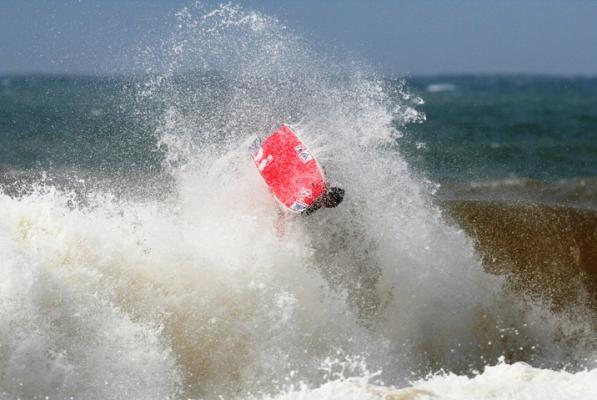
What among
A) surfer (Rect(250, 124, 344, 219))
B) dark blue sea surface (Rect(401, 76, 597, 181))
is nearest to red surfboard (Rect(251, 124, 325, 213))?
surfer (Rect(250, 124, 344, 219))

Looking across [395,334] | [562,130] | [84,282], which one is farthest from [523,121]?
[84,282]

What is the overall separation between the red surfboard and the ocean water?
1.20 ft

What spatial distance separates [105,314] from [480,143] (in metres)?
17.2

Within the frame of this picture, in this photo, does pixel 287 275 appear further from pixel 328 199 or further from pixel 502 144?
pixel 502 144

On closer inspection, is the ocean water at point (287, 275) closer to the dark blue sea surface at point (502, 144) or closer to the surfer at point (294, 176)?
the surfer at point (294, 176)

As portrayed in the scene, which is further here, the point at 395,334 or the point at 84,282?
the point at 395,334

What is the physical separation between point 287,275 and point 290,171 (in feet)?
3.44

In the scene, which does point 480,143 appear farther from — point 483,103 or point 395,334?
point 483,103

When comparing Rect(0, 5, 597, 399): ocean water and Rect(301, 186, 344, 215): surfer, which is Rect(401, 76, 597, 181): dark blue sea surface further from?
Rect(301, 186, 344, 215): surfer

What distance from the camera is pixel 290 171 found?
8.06 meters

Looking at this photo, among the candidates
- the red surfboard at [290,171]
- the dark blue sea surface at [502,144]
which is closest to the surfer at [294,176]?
the red surfboard at [290,171]

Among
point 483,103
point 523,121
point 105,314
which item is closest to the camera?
point 105,314

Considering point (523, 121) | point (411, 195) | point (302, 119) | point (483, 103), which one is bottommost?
point (411, 195)

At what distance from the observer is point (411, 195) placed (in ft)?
30.8
